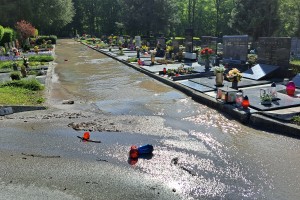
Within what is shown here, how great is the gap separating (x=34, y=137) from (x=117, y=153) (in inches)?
106

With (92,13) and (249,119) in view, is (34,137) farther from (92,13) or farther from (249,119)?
(92,13)

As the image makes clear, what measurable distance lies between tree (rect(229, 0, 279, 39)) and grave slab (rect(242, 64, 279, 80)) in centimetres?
2564

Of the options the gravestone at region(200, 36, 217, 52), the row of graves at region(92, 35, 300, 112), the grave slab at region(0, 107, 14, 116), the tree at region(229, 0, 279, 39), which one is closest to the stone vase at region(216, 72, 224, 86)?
the row of graves at region(92, 35, 300, 112)

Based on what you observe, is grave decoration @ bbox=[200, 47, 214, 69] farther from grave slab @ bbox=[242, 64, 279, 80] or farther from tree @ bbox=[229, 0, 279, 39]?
tree @ bbox=[229, 0, 279, 39]

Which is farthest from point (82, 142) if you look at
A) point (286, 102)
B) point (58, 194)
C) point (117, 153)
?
point (286, 102)

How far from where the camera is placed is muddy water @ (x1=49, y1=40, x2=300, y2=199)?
6.36 metres

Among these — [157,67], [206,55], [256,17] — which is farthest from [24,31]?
[206,55]

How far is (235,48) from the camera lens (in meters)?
20.0

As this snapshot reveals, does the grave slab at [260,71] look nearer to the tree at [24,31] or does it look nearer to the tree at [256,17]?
the tree at [256,17]

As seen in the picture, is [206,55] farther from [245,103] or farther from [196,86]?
[245,103]

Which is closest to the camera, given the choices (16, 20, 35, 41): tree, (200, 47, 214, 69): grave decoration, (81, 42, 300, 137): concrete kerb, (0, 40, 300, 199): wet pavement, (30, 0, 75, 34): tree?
(0, 40, 300, 199): wet pavement

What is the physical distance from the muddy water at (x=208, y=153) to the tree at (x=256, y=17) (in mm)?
30606

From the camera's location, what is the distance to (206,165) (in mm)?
7340

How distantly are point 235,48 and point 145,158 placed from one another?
14.1 metres
